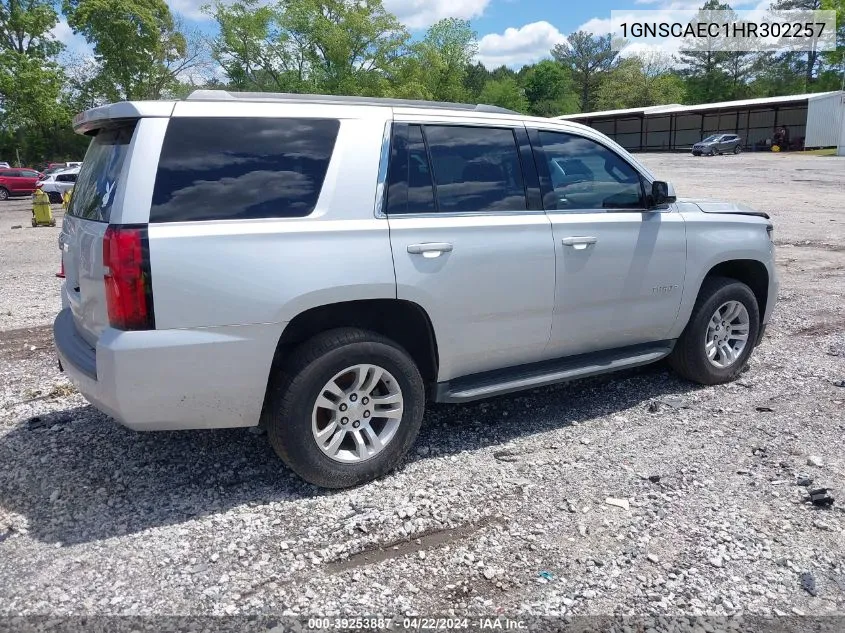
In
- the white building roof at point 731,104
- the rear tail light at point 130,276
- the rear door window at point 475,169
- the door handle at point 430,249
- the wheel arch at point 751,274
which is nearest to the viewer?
the rear tail light at point 130,276

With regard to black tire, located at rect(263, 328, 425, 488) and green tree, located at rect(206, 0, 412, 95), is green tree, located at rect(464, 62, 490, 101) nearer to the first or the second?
green tree, located at rect(206, 0, 412, 95)

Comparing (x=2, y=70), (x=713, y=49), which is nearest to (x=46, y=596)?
(x=2, y=70)

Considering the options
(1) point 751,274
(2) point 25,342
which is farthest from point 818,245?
(2) point 25,342

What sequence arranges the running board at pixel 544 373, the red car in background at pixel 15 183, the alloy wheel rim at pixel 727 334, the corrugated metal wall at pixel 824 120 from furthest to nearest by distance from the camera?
the corrugated metal wall at pixel 824 120 → the red car in background at pixel 15 183 → the alloy wheel rim at pixel 727 334 → the running board at pixel 544 373

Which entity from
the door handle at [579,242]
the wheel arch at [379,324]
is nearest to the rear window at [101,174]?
the wheel arch at [379,324]

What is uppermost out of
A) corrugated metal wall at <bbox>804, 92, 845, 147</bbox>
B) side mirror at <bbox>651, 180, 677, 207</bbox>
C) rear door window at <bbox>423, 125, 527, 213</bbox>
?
corrugated metal wall at <bbox>804, 92, 845, 147</bbox>

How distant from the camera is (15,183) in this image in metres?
32.9

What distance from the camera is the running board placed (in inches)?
164

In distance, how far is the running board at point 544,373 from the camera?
13.7ft

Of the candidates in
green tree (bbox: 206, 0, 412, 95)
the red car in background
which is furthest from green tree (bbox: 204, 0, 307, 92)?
the red car in background

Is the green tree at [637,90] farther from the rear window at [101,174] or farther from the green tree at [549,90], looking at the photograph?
the rear window at [101,174]

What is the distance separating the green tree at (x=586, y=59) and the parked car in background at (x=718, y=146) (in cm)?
5650

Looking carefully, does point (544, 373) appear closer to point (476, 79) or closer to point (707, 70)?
point (707, 70)

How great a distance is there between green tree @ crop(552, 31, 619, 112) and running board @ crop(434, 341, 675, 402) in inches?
4126
